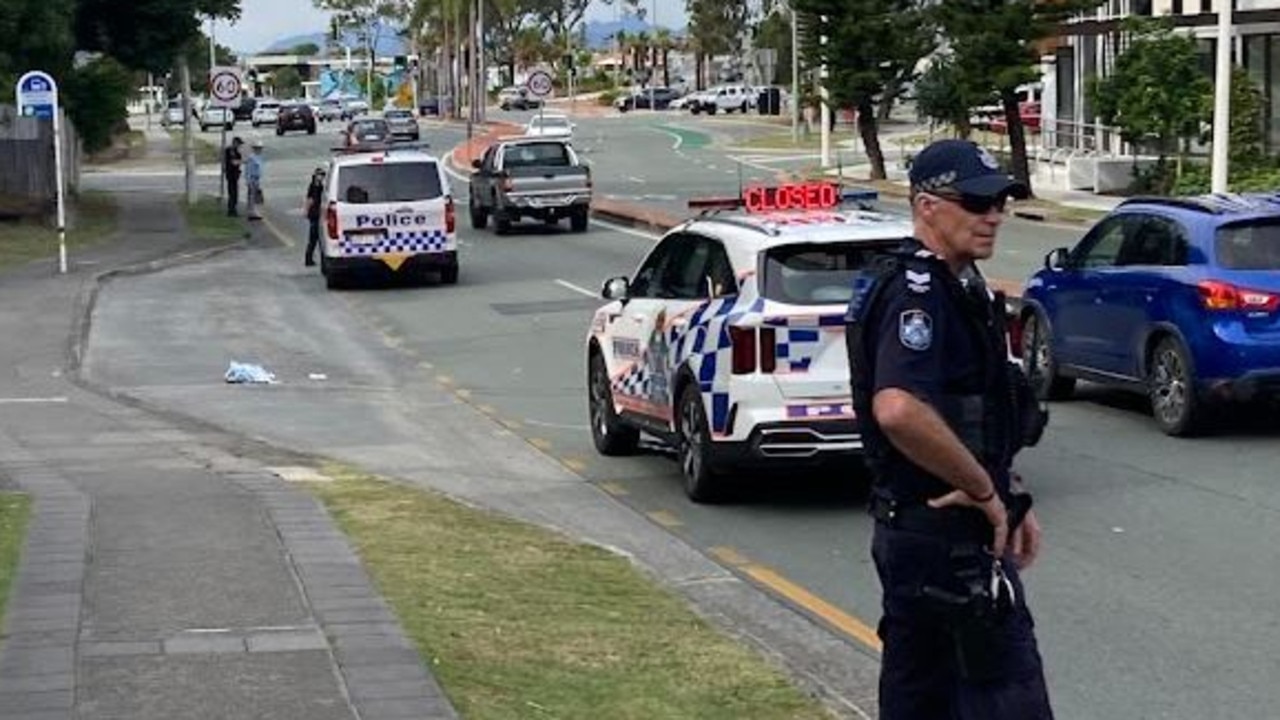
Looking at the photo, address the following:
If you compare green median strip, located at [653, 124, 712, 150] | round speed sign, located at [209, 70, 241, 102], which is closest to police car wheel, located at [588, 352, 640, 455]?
round speed sign, located at [209, 70, 241, 102]

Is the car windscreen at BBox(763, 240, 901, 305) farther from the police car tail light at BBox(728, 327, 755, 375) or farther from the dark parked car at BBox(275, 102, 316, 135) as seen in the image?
the dark parked car at BBox(275, 102, 316, 135)

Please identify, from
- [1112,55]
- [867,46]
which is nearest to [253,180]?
[867,46]

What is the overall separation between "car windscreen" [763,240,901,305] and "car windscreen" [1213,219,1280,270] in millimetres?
3426

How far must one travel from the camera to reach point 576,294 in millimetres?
29078

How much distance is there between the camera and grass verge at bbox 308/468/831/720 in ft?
25.0

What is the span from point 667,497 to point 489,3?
13198 cm

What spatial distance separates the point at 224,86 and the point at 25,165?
29.1 ft

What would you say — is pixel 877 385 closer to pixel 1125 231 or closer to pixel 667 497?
pixel 667 497

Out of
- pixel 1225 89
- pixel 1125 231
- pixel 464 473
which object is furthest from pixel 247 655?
pixel 1225 89

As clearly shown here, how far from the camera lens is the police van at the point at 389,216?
30984 millimetres

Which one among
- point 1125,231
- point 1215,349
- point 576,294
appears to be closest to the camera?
point 1215,349

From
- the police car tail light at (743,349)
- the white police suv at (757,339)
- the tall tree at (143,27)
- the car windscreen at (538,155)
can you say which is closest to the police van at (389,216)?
the car windscreen at (538,155)

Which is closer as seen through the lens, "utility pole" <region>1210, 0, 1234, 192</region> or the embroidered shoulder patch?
the embroidered shoulder patch

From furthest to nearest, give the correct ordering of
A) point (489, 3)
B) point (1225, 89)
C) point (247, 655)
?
point (489, 3)
point (1225, 89)
point (247, 655)
